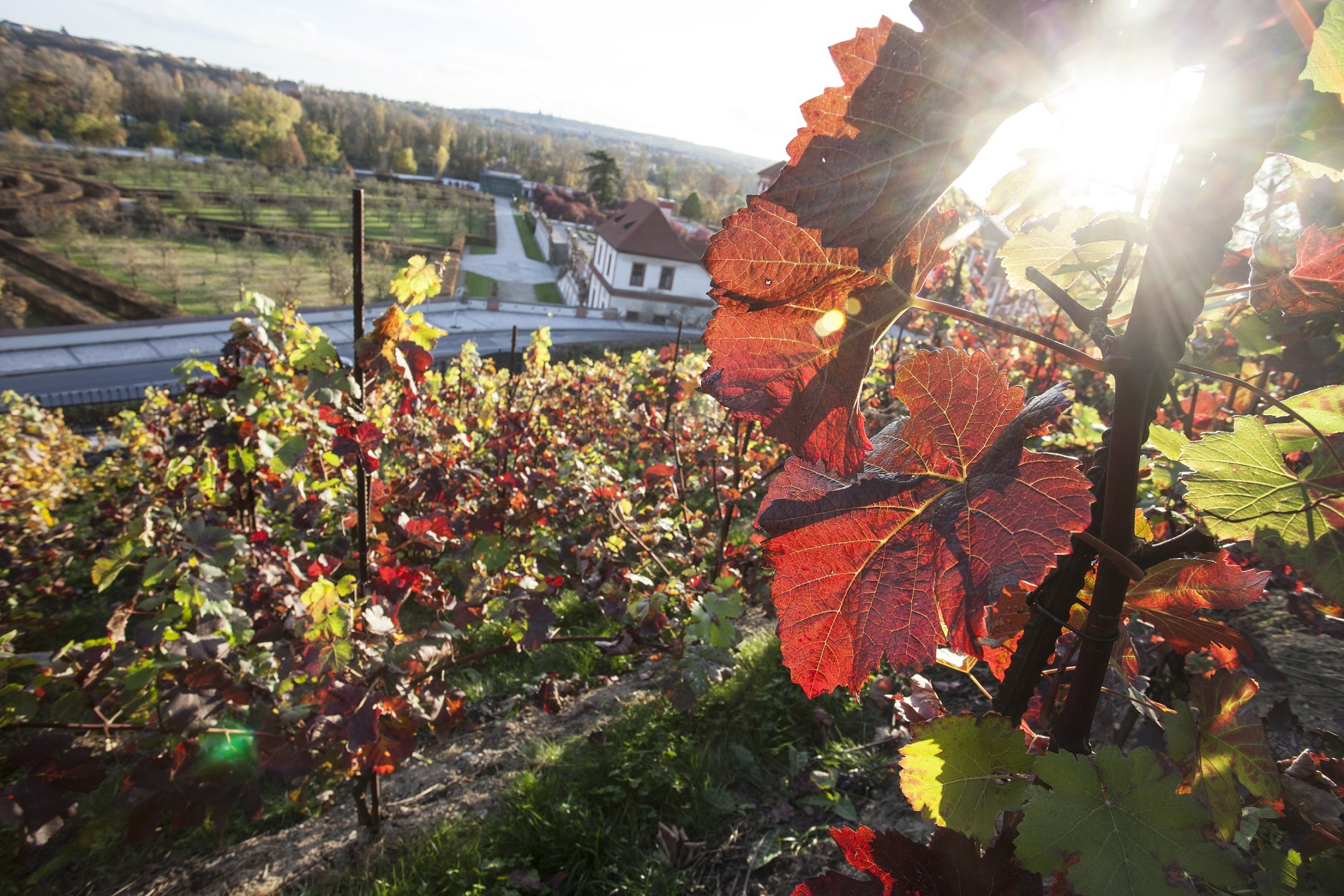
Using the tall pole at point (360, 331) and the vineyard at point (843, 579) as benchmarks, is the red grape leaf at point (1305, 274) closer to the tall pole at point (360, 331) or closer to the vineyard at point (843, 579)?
the vineyard at point (843, 579)

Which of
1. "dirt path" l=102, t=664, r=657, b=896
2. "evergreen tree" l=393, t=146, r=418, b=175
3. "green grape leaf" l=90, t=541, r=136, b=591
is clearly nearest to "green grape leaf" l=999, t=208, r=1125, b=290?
"green grape leaf" l=90, t=541, r=136, b=591

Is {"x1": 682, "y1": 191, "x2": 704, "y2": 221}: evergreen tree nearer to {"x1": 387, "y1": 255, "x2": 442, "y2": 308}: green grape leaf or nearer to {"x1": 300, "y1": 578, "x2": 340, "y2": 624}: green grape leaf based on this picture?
{"x1": 387, "y1": 255, "x2": 442, "y2": 308}: green grape leaf

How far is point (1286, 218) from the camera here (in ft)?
4.61

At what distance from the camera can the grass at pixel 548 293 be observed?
134ft

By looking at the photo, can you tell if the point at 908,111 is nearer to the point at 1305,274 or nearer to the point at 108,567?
the point at 1305,274

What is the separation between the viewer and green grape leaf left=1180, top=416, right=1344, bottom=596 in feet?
2.31

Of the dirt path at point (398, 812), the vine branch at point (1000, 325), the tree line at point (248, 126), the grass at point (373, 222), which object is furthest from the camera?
the tree line at point (248, 126)

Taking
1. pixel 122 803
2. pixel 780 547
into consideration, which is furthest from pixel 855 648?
pixel 122 803

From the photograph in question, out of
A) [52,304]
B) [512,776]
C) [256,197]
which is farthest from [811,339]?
[256,197]

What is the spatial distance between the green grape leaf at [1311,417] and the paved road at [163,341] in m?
19.2

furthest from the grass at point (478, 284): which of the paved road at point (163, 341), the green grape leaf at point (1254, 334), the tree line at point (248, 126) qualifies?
the green grape leaf at point (1254, 334)

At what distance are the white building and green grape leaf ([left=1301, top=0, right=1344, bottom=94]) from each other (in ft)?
111

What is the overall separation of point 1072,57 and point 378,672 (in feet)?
8.06

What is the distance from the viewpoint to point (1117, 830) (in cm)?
64
